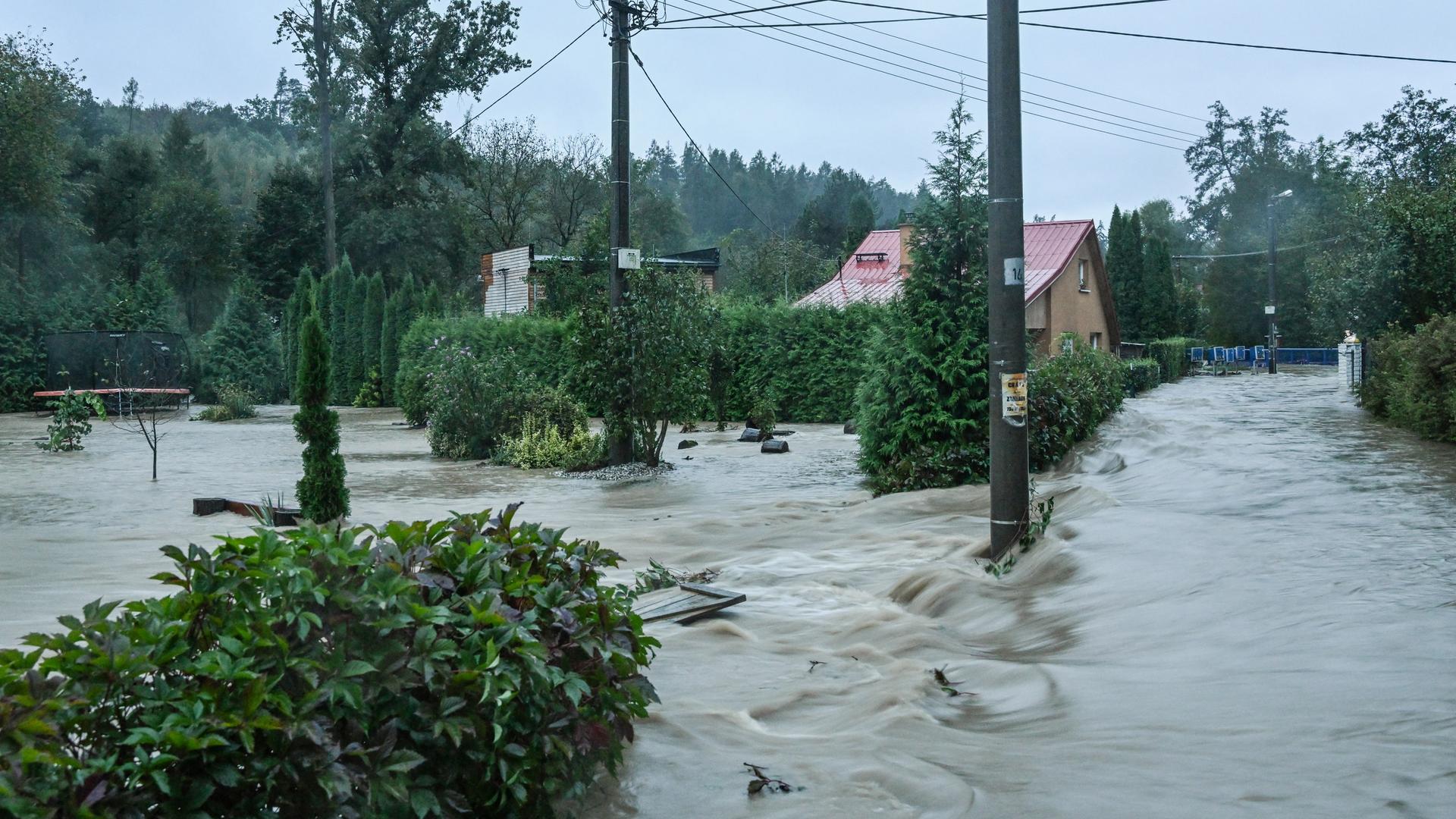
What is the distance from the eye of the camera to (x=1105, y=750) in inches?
205

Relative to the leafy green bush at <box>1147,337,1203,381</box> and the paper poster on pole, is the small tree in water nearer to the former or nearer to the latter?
the paper poster on pole

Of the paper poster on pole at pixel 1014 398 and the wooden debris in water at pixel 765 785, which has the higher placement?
the paper poster on pole at pixel 1014 398

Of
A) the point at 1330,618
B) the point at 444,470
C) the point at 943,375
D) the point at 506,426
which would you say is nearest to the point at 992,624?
the point at 1330,618

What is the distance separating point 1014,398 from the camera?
9336 millimetres

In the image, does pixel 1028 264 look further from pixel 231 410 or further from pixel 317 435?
pixel 317 435

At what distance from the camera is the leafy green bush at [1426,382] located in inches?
606

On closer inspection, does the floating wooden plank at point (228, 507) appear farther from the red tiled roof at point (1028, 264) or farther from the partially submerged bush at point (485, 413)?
the red tiled roof at point (1028, 264)

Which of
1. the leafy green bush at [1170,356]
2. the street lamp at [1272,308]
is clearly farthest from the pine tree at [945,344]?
the street lamp at [1272,308]

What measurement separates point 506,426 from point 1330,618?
49.0 feet

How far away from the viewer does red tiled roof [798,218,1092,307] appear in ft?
119

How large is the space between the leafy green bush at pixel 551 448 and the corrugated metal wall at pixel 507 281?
23692mm

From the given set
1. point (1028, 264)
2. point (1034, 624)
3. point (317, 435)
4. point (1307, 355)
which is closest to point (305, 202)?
point (1028, 264)

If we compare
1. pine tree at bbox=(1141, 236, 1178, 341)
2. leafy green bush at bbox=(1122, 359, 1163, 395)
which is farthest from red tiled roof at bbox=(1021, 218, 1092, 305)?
pine tree at bbox=(1141, 236, 1178, 341)

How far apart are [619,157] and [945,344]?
574cm
